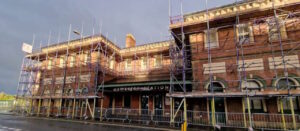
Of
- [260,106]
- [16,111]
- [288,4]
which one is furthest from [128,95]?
[16,111]

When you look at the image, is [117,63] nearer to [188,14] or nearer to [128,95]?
[128,95]

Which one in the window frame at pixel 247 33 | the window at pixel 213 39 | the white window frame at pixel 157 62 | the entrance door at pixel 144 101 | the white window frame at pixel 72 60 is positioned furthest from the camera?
the white window frame at pixel 72 60

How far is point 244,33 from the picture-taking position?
12.5 metres

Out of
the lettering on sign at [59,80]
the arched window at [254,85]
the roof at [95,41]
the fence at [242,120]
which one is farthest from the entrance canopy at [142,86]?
the lettering on sign at [59,80]

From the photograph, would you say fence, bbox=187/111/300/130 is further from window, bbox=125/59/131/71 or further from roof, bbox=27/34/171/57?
window, bbox=125/59/131/71

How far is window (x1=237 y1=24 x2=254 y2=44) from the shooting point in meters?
12.1

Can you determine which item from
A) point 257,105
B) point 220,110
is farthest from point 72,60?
point 257,105

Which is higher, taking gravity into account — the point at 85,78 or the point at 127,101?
the point at 85,78

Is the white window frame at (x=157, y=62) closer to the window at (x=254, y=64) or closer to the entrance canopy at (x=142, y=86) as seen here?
the entrance canopy at (x=142, y=86)

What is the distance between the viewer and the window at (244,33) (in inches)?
475

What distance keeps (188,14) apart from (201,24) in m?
1.70

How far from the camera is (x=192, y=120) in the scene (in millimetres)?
11602

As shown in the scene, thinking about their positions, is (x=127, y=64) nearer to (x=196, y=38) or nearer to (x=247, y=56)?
(x=196, y=38)

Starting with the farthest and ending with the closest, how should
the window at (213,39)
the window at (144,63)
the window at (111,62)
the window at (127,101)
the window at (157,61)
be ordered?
the window at (111,62)
the window at (144,63)
the window at (157,61)
the window at (127,101)
the window at (213,39)
